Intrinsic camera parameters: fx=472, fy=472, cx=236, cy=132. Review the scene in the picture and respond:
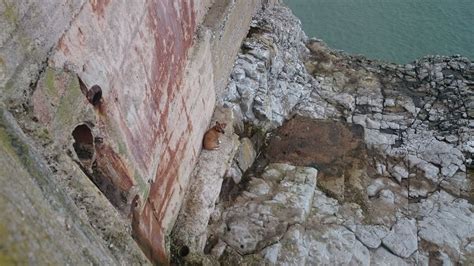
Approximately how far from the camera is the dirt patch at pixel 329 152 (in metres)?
10.2

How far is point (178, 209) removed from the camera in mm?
7543

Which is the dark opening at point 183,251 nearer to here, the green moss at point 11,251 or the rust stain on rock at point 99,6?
the rust stain on rock at point 99,6

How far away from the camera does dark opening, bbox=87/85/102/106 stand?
430 cm

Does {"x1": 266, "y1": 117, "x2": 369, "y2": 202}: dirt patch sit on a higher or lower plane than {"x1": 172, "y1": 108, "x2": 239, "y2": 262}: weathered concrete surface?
higher

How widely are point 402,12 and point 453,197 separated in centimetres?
1082

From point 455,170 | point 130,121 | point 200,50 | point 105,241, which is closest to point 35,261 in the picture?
point 105,241

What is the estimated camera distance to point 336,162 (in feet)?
35.4

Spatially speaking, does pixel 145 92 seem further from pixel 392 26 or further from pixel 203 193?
pixel 392 26

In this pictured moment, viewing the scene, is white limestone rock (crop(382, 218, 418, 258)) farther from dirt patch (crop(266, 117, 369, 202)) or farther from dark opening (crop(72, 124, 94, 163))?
dark opening (crop(72, 124, 94, 163))

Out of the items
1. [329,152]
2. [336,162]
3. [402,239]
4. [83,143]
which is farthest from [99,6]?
[329,152]

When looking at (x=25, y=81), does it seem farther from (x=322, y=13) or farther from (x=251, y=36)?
(x=322, y=13)

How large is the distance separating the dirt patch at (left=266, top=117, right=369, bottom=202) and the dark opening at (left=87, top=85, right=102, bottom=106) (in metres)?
6.35

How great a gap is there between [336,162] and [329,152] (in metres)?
0.37

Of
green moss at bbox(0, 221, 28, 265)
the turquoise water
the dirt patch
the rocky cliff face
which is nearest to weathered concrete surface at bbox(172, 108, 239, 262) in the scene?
the rocky cliff face
